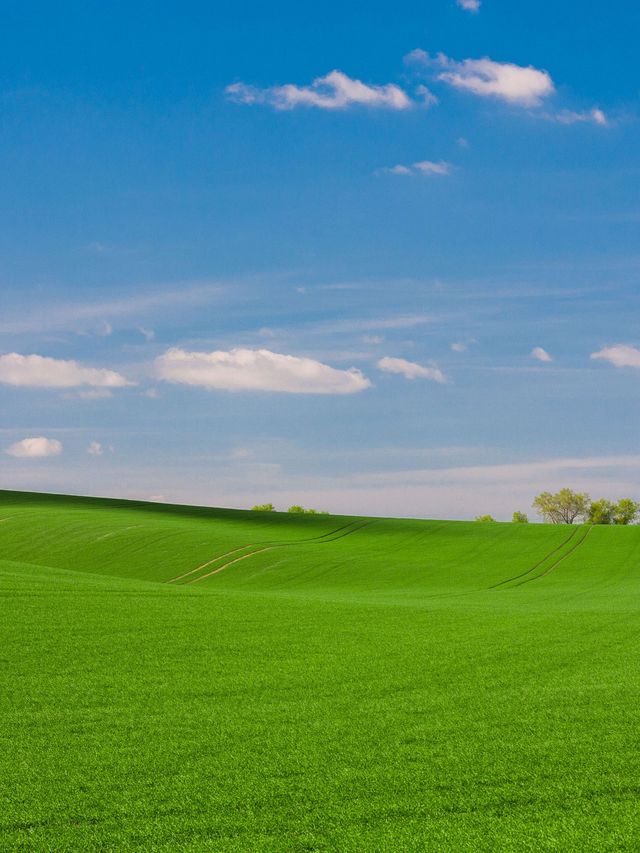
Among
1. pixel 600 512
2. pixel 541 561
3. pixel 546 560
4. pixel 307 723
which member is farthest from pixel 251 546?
pixel 600 512

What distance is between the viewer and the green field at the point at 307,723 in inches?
234

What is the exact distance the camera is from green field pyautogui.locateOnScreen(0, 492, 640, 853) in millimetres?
5934

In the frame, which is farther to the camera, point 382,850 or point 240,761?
point 240,761

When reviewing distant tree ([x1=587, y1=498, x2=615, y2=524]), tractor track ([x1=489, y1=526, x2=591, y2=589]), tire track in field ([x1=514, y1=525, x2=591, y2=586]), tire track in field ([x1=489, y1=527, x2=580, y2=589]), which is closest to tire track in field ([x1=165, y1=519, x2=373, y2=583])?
tire track in field ([x1=489, y1=527, x2=580, y2=589])

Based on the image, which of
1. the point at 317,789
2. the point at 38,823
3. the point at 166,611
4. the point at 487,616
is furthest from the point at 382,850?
the point at 487,616

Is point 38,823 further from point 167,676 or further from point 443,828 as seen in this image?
point 167,676

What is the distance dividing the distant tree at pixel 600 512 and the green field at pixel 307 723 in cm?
10583

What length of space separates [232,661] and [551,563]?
1426 inches

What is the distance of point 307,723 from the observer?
8.58m

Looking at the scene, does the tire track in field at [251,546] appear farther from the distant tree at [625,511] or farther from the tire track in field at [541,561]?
the distant tree at [625,511]

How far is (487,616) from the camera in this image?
58.4 feet

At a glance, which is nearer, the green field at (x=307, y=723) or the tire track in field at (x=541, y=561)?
the green field at (x=307, y=723)

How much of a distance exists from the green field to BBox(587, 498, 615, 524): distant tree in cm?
10583

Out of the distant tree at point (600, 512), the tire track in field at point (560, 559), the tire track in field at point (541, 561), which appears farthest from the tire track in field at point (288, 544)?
the distant tree at point (600, 512)
